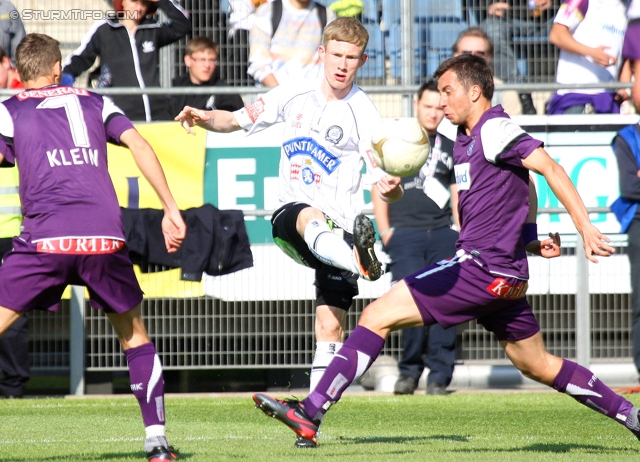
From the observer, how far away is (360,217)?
5922 millimetres

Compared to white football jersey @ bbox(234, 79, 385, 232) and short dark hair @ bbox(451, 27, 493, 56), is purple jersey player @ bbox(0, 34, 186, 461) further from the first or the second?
short dark hair @ bbox(451, 27, 493, 56)

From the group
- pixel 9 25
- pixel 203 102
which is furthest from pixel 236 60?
pixel 9 25

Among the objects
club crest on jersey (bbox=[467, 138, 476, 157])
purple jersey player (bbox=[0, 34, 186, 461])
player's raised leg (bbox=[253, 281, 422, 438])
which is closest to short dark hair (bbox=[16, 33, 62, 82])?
purple jersey player (bbox=[0, 34, 186, 461])

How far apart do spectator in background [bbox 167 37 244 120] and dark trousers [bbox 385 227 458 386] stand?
2309 mm

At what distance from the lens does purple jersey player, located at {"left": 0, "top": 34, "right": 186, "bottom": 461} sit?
5312 millimetres

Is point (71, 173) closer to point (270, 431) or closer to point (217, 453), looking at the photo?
point (217, 453)

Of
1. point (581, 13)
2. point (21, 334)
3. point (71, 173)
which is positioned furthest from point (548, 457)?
point (581, 13)

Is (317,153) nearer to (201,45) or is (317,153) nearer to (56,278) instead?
(56,278)

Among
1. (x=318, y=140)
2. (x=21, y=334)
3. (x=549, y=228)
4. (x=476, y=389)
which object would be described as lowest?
(x=476, y=389)

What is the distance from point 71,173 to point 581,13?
278 inches

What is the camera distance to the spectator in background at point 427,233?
9555 mm

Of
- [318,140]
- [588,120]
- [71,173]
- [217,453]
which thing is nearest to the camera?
[71,173]

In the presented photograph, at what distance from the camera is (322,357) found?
22.3 ft

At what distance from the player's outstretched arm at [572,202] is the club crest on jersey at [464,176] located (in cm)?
41
